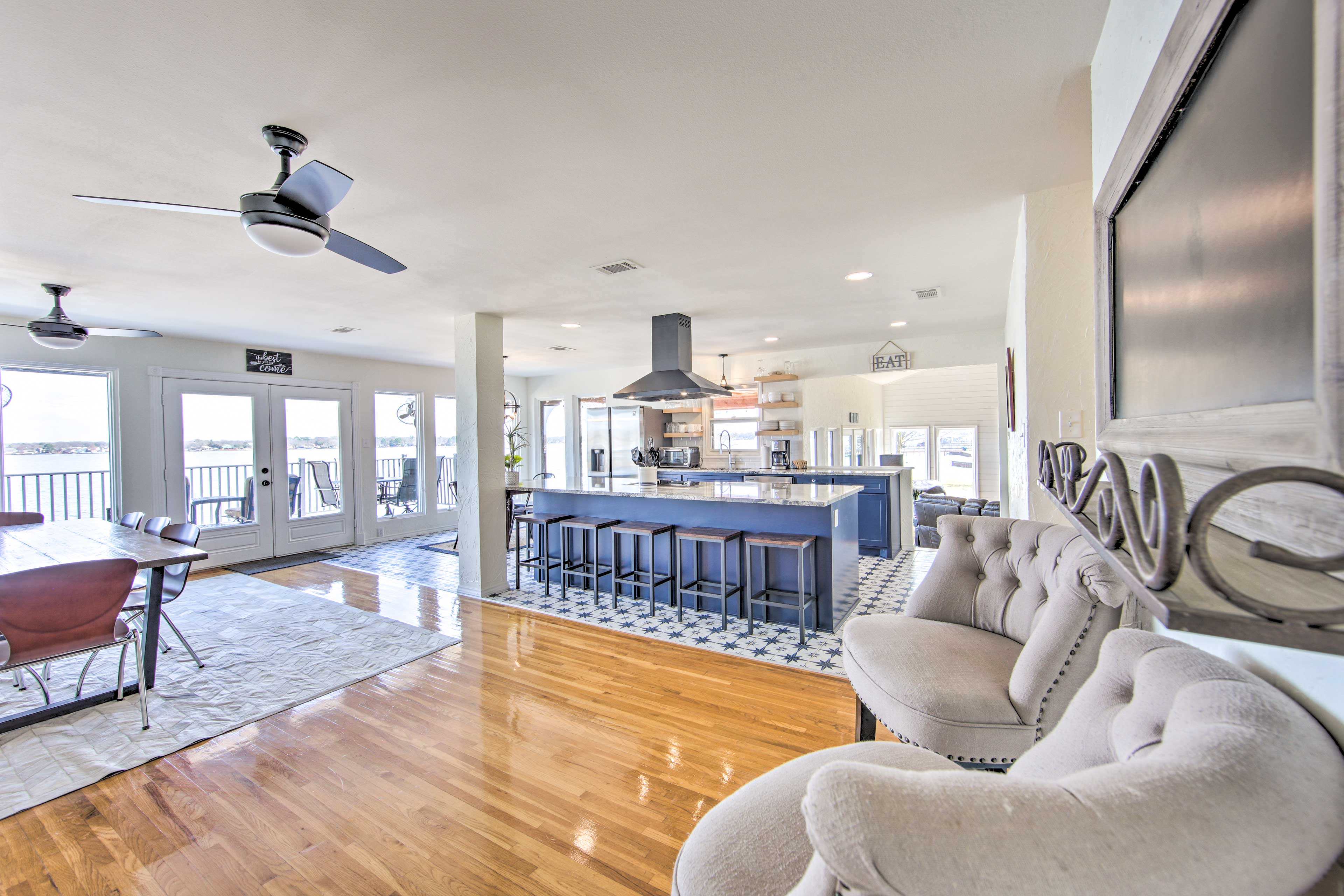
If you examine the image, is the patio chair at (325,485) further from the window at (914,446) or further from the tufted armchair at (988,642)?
the window at (914,446)

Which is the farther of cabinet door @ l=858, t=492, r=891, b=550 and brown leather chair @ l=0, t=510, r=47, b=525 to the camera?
cabinet door @ l=858, t=492, r=891, b=550

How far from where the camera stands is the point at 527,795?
2109 mm

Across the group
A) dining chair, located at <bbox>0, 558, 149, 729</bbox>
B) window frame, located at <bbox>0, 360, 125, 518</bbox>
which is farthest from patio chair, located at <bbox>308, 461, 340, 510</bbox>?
dining chair, located at <bbox>0, 558, 149, 729</bbox>

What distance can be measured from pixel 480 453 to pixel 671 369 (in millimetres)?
1894

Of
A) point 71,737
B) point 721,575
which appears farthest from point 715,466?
point 71,737

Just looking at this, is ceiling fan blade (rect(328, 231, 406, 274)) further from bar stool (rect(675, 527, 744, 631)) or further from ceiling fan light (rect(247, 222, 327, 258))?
bar stool (rect(675, 527, 744, 631))

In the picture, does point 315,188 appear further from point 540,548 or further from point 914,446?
point 914,446

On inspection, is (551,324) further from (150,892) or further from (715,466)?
(150,892)

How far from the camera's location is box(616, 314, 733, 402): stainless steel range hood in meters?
4.98

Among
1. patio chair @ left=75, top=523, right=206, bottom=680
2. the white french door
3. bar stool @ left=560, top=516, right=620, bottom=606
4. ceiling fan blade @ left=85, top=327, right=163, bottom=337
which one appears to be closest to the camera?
patio chair @ left=75, top=523, right=206, bottom=680

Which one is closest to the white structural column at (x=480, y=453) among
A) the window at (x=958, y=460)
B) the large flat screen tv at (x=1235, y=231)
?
the large flat screen tv at (x=1235, y=231)

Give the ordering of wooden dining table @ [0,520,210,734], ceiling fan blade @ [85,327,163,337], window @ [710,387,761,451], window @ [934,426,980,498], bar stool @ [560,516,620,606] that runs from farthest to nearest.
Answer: window @ [934,426,980,498], window @ [710,387,761,451], bar stool @ [560,516,620,606], ceiling fan blade @ [85,327,163,337], wooden dining table @ [0,520,210,734]

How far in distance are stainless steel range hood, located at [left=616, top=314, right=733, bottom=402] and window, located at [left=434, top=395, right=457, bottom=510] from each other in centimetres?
437

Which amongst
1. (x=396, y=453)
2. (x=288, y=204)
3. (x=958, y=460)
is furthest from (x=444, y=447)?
(x=958, y=460)
